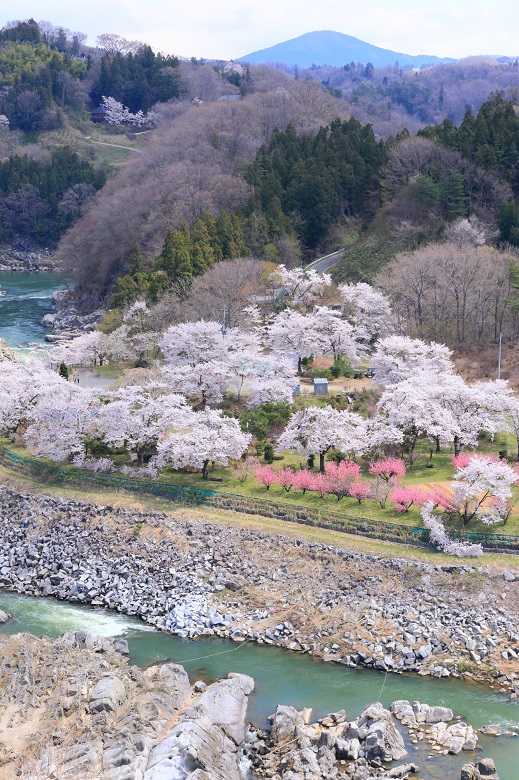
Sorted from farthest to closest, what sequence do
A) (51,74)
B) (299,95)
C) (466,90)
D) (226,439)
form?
(466,90) < (51,74) < (299,95) < (226,439)

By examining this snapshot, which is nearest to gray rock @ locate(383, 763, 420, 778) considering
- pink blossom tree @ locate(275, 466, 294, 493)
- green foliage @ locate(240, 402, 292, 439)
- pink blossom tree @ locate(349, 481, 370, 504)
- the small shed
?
pink blossom tree @ locate(349, 481, 370, 504)

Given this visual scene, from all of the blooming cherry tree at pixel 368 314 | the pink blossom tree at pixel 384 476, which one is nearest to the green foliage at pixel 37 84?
the blooming cherry tree at pixel 368 314

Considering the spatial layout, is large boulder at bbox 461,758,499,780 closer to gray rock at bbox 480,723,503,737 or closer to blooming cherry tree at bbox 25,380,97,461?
gray rock at bbox 480,723,503,737

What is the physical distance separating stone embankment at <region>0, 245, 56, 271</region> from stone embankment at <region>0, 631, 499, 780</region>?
7374 cm

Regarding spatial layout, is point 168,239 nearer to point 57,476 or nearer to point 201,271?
point 201,271

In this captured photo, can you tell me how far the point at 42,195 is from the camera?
95062 millimetres

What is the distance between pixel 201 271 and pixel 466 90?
12843 centimetres

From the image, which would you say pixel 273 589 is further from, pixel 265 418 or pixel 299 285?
pixel 299 285

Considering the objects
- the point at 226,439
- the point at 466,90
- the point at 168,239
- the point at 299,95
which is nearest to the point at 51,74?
the point at 299,95

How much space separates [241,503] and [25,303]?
46138 mm

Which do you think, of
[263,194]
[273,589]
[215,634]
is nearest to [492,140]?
[263,194]

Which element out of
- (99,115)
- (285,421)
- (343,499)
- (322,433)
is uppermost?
(99,115)

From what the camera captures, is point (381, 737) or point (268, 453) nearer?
point (381, 737)

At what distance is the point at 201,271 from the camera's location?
49.9 meters
